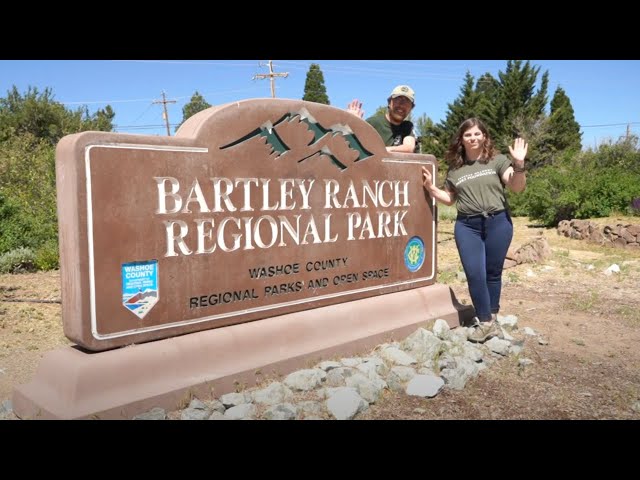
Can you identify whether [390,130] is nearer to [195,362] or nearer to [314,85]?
[195,362]

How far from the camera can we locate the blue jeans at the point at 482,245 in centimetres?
442

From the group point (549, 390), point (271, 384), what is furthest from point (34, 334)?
point (549, 390)

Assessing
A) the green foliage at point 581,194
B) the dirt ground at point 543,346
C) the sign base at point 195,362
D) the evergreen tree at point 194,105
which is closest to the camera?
the sign base at point 195,362

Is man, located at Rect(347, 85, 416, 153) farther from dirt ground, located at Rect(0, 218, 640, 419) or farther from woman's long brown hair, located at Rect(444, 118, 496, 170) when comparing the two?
dirt ground, located at Rect(0, 218, 640, 419)

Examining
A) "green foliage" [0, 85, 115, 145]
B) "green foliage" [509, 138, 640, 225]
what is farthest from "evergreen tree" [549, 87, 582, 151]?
"green foliage" [0, 85, 115, 145]

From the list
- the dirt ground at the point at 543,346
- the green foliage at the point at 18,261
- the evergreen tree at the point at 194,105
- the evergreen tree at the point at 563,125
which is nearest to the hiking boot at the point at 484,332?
the dirt ground at the point at 543,346

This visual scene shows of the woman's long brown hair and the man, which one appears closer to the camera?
the woman's long brown hair

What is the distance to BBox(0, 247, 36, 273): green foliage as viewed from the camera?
796 cm

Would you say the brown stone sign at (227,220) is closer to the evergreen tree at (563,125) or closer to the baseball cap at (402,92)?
the baseball cap at (402,92)

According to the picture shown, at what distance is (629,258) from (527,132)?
28.2 m

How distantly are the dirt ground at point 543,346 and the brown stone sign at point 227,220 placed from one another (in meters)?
1.17

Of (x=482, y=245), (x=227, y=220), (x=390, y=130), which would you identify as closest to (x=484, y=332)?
(x=482, y=245)

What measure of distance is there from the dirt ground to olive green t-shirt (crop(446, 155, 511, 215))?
3.96 ft

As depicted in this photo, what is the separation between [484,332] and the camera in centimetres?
442
